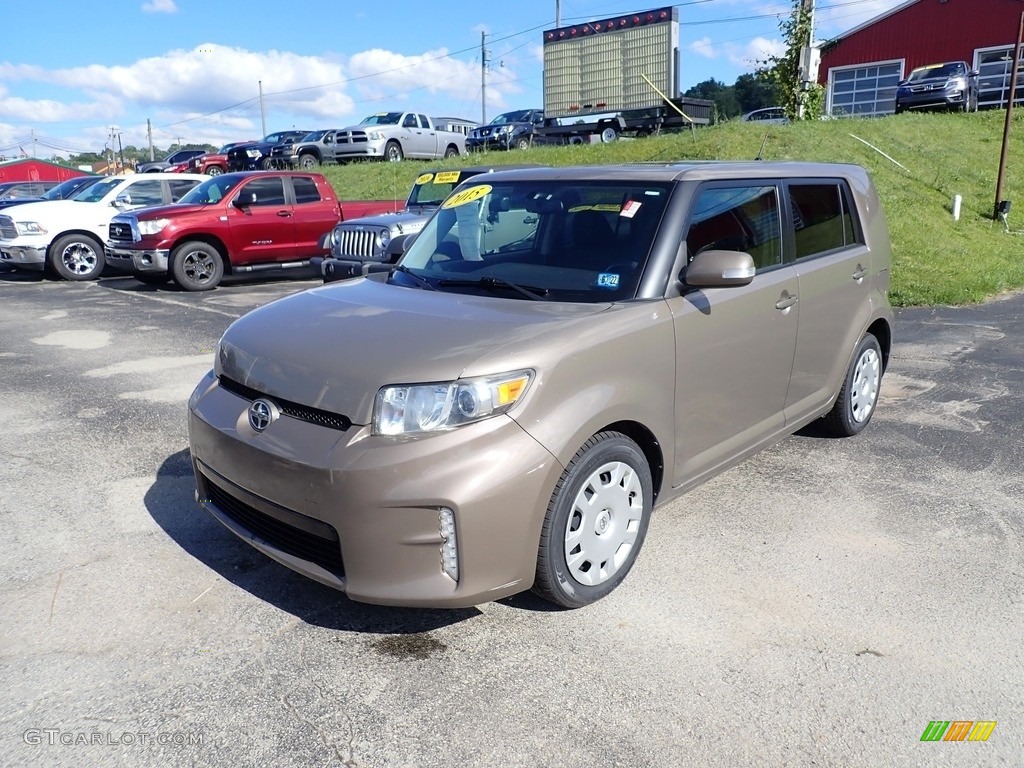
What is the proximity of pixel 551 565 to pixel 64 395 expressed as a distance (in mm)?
5103

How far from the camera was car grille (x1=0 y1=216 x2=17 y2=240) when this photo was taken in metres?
13.5

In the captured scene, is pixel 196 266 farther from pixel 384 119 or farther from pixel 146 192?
pixel 384 119

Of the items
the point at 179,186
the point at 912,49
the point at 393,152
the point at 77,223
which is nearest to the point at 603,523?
the point at 77,223

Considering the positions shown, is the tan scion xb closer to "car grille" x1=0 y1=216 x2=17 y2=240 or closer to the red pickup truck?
the red pickup truck

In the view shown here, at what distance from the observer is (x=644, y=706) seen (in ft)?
9.12

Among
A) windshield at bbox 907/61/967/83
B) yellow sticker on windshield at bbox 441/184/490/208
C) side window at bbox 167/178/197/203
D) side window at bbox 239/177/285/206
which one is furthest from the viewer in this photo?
windshield at bbox 907/61/967/83

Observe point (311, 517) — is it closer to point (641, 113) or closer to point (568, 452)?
point (568, 452)

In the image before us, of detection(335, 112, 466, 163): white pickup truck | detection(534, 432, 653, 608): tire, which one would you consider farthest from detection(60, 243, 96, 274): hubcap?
detection(335, 112, 466, 163): white pickup truck

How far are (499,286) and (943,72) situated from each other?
26788 millimetres

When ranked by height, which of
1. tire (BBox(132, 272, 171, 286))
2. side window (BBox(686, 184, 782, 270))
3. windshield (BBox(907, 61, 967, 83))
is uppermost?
windshield (BBox(907, 61, 967, 83))

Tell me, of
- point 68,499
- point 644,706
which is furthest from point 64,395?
point 644,706

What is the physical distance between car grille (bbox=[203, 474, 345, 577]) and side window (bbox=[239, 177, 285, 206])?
34.2 feet

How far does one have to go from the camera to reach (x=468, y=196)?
4.59m

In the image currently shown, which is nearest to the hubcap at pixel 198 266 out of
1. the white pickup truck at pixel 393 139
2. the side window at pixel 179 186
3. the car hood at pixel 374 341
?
the side window at pixel 179 186
